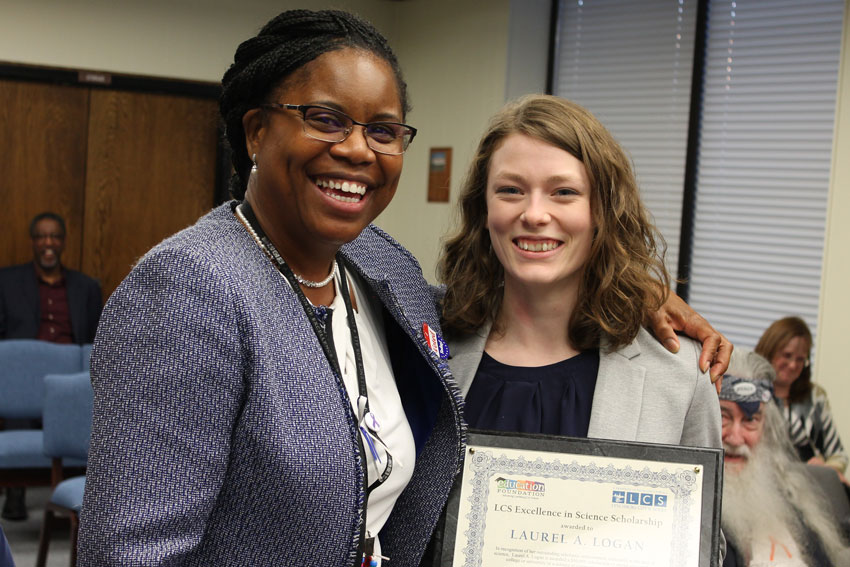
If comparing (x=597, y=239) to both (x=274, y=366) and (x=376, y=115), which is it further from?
(x=274, y=366)

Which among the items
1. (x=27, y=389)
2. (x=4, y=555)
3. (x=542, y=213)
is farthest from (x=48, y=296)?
(x=542, y=213)

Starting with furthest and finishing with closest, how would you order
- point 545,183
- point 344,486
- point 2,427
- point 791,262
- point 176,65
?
point 176,65, point 791,262, point 2,427, point 545,183, point 344,486

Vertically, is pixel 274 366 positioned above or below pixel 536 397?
above

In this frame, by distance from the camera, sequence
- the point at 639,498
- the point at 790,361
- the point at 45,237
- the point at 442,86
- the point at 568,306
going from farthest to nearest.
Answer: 1. the point at 442,86
2. the point at 45,237
3. the point at 790,361
4. the point at 568,306
5. the point at 639,498

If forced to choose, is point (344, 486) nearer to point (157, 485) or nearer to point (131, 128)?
point (157, 485)

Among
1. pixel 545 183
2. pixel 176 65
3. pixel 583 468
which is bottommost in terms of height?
pixel 583 468

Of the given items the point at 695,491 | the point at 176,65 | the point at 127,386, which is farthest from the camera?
the point at 176,65

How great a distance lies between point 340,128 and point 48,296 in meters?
6.07

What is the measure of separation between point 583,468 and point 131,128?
21.9 ft

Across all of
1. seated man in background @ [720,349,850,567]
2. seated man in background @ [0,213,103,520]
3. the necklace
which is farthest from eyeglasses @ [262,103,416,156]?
seated man in background @ [0,213,103,520]

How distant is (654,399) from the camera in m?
1.87

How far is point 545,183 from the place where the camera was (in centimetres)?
188

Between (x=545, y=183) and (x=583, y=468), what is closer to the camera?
(x=583, y=468)

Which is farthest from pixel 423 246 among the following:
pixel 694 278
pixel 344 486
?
pixel 344 486
